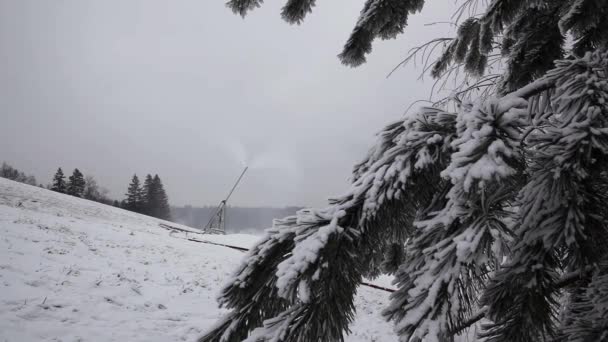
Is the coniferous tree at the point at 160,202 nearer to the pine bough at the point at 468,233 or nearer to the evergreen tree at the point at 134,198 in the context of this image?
the evergreen tree at the point at 134,198

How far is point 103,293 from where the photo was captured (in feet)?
22.5

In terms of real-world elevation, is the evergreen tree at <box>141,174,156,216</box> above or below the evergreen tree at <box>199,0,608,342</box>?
above

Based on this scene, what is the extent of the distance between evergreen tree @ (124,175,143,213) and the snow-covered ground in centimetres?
5490

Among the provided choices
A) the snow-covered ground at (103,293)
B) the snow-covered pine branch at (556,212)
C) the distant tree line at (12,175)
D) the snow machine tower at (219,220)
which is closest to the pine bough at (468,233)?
the snow-covered pine branch at (556,212)

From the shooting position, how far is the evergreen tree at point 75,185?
2316 inches

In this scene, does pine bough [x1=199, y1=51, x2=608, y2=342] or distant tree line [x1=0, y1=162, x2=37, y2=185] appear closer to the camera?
pine bough [x1=199, y1=51, x2=608, y2=342]

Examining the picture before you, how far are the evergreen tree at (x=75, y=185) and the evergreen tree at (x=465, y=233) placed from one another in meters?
71.4

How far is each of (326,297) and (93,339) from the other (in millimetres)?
6148

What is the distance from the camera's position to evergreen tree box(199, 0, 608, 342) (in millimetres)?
580

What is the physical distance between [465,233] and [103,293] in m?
8.18

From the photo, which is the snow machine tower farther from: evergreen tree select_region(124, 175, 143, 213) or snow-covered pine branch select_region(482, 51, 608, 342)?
evergreen tree select_region(124, 175, 143, 213)

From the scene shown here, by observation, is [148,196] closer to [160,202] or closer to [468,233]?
[160,202]

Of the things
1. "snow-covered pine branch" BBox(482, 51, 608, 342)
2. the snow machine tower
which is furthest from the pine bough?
the snow machine tower

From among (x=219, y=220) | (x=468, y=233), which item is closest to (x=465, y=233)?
(x=468, y=233)
